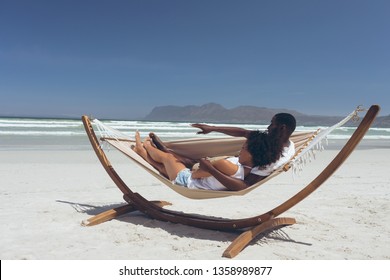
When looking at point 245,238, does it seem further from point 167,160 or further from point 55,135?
point 55,135

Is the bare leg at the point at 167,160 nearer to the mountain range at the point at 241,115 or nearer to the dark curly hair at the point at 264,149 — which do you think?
the dark curly hair at the point at 264,149

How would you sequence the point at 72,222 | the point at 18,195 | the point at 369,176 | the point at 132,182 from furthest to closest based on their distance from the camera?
the point at 369,176
the point at 132,182
the point at 18,195
the point at 72,222

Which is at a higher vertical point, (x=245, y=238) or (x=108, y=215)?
(x=245, y=238)

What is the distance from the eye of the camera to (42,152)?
9844mm

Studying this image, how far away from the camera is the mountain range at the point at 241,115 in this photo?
176ft

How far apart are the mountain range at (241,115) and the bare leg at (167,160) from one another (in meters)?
33.2

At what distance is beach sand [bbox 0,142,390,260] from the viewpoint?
320 centimetres

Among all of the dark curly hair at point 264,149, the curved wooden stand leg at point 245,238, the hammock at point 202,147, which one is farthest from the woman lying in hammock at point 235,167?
the curved wooden stand leg at point 245,238

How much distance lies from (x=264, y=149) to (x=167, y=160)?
1.03 meters

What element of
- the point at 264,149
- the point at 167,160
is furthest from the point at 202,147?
the point at 264,149

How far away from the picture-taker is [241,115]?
228 feet
